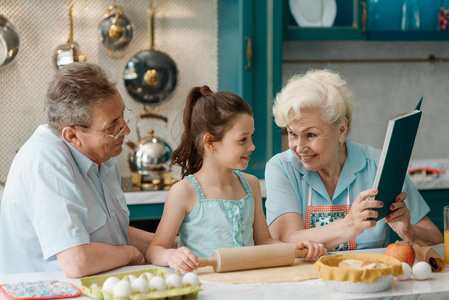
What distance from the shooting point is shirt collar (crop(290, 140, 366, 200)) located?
2.16m

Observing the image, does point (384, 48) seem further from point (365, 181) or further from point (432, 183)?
point (365, 181)

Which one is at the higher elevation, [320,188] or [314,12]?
[314,12]

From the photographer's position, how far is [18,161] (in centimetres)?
177

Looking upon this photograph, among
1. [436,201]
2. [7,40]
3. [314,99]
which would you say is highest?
[7,40]

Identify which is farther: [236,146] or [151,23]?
[151,23]

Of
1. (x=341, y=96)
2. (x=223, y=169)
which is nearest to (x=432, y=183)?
(x=341, y=96)

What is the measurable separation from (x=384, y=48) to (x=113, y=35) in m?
1.72

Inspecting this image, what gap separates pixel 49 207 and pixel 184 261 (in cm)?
40

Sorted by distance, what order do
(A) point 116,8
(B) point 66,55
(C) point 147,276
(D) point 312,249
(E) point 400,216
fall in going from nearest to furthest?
(C) point 147,276, (D) point 312,249, (E) point 400,216, (B) point 66,55, (A) point 116,8

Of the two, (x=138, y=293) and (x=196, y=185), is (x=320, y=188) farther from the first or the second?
(x=138, y=293)

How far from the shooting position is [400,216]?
1.84m

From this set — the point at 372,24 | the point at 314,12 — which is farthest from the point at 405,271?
the point at 372,24

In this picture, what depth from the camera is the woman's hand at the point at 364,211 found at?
1.71m

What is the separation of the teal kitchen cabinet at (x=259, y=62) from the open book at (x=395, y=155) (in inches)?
63.8
